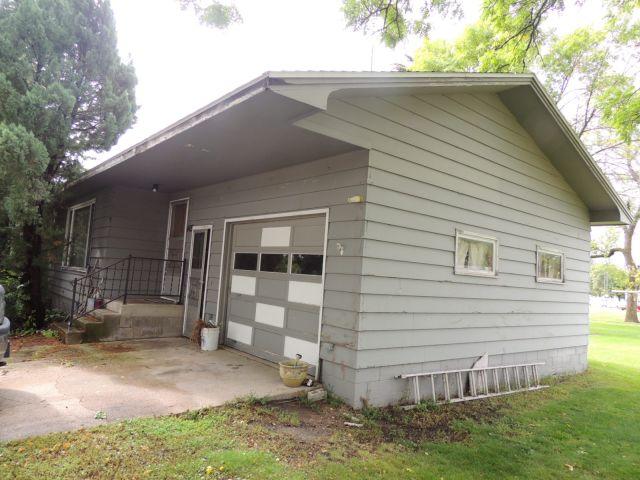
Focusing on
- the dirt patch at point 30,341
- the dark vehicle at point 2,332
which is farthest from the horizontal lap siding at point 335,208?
the dirt patch at point 30,341

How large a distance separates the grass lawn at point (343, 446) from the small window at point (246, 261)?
8.93 feet

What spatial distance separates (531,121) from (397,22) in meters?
3.00

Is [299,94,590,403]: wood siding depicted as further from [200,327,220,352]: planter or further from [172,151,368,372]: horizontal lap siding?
[200,327,220,352]: planter

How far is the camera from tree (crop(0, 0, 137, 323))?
682 centimetres

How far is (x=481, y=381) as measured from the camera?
6.03 m

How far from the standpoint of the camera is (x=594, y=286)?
8181 centimetres

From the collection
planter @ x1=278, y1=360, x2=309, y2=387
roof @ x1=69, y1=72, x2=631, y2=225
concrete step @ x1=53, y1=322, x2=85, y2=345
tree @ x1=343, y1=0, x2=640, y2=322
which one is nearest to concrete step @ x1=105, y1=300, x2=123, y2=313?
concrete step @ x1=53, y1=322, x2=85, y2=345

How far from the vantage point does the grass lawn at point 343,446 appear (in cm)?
289

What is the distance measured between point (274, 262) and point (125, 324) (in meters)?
3.10

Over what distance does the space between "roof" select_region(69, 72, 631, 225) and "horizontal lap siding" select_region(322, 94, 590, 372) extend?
0.88 ft

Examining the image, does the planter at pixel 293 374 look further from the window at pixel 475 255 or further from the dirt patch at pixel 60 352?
the dirt patch at pixel 60 352

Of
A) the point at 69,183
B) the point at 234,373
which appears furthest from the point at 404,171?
the point at 69,183

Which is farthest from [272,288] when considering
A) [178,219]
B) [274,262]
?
[178,219]

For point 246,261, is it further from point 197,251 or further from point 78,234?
point 78,234
